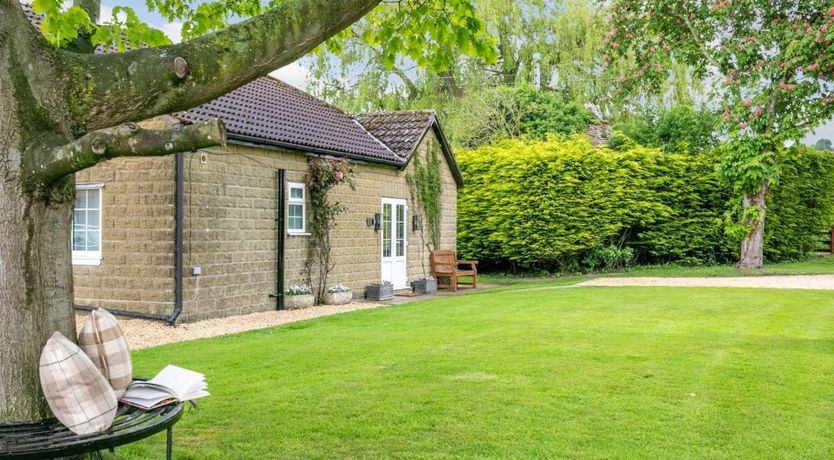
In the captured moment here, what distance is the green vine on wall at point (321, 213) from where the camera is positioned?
48.9 feet

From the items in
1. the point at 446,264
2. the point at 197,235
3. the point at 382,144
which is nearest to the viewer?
the point at 197,235

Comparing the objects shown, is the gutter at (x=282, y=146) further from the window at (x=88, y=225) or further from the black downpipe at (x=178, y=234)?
the window at (x=88, y=225)

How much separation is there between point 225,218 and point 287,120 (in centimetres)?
355

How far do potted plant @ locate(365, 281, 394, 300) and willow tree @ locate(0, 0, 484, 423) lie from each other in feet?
41.1

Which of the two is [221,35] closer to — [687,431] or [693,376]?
[687,431]

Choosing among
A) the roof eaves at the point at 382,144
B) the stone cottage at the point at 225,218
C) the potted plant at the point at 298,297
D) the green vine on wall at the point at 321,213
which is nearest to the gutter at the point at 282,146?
the stone cottage at the point at 225,218

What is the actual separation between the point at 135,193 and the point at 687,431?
9635 millimetres

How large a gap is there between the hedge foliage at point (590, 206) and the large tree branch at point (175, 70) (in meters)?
17.9

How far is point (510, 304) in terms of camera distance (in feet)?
46.0

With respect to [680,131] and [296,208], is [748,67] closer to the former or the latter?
[680,131]

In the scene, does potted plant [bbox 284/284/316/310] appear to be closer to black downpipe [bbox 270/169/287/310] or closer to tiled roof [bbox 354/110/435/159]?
black downpipe [bbox 270/169/287/310]

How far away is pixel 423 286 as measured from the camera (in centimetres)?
1858

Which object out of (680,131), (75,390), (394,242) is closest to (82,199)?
(394,242)

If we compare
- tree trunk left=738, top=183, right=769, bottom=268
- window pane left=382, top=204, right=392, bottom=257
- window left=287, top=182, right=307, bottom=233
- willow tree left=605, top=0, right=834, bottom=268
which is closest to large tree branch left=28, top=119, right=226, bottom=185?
window left=287, top=182, right=307, bottom=233
